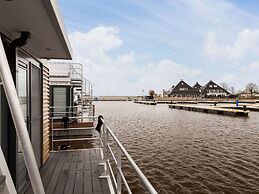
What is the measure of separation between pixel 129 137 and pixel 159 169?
4518 millimetres

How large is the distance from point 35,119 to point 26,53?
3.68 feet

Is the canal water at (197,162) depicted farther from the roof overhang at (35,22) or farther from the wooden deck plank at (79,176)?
the roof overhang at (35,22)

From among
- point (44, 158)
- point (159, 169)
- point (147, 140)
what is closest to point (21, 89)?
point (44, 158)

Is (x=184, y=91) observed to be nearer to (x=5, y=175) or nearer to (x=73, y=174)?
(x=73, y=174)

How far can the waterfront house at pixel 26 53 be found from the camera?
2.13 m

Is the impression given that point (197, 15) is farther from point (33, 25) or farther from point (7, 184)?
point (7, 184)

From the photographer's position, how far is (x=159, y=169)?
6.17 metres

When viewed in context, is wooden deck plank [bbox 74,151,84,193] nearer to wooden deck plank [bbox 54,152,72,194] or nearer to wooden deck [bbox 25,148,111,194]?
wooden deck [bbox 25,148,111,194]

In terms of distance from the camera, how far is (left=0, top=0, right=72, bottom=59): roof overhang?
6.41 ft

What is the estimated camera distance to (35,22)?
2.42 meters

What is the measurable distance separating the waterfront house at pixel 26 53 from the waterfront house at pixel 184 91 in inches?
2823

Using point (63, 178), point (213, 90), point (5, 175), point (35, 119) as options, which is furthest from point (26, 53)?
point (213, 90)

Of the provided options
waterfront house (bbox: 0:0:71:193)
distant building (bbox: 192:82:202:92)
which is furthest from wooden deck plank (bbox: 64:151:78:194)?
distant building (bbox: 192:82:202:92)

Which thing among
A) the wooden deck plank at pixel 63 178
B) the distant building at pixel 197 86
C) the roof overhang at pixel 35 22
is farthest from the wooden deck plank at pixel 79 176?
the distant building at pixel 197 86
